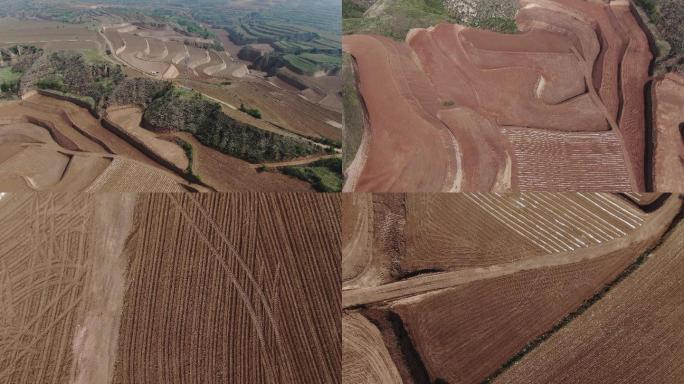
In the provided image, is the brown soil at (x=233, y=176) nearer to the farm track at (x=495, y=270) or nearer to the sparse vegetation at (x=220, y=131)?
the sparse vegetation at (x=220, y=131)

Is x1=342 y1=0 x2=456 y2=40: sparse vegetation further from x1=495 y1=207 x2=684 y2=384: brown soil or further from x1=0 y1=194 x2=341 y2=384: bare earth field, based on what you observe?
x1=495 y1=207 x2=684 y2=384: brown soil

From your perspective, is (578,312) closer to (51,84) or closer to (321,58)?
(321,58)

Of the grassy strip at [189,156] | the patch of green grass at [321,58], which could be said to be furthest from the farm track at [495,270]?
the patch of green grass at [321,58]

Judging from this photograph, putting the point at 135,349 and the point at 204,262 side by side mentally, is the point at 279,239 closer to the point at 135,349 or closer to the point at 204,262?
the point at 204,262

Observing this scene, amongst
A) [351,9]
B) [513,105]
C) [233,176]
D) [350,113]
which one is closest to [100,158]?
[233,176]

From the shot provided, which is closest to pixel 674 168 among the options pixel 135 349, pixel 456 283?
pixel 456 283

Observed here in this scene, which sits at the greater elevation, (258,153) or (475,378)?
(258,153)
